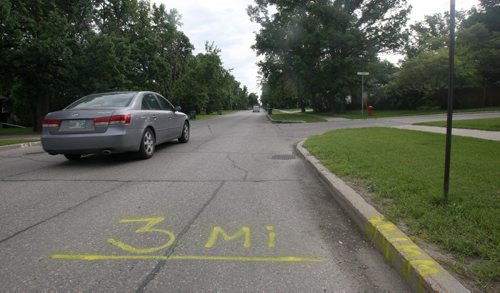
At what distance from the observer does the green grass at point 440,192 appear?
269 cm

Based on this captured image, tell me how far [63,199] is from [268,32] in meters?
28.1

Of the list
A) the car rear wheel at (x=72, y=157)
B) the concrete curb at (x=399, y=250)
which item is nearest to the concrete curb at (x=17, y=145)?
the car rear wheel at (x=72, y=157)

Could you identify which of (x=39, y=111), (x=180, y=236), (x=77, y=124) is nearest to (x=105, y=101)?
(x=77, y=124)

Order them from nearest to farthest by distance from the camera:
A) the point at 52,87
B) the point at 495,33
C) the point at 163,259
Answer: the point at 163,259 → the point at 52,87 → the point at 495,33

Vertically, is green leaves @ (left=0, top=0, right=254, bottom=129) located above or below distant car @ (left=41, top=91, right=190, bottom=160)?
above

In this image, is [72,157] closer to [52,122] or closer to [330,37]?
[52,122]

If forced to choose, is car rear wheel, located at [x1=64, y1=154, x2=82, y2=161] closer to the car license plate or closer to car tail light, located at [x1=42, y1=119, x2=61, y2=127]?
car tail light, located at [x1=42, y1=119, x2=61, y2=127]

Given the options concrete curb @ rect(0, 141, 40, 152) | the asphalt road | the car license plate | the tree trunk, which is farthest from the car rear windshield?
the tree trunk

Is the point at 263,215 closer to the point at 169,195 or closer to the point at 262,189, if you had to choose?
the point at 262,189

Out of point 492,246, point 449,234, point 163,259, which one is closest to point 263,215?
point 163,259

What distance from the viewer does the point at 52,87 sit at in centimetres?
Result: 1936

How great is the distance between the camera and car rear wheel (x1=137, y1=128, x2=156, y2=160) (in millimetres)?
7594

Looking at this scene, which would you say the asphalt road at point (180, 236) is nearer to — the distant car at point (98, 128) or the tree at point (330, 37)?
the distant car at point (98, 128)

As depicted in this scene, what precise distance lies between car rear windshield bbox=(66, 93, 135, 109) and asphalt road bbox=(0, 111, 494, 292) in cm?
180
